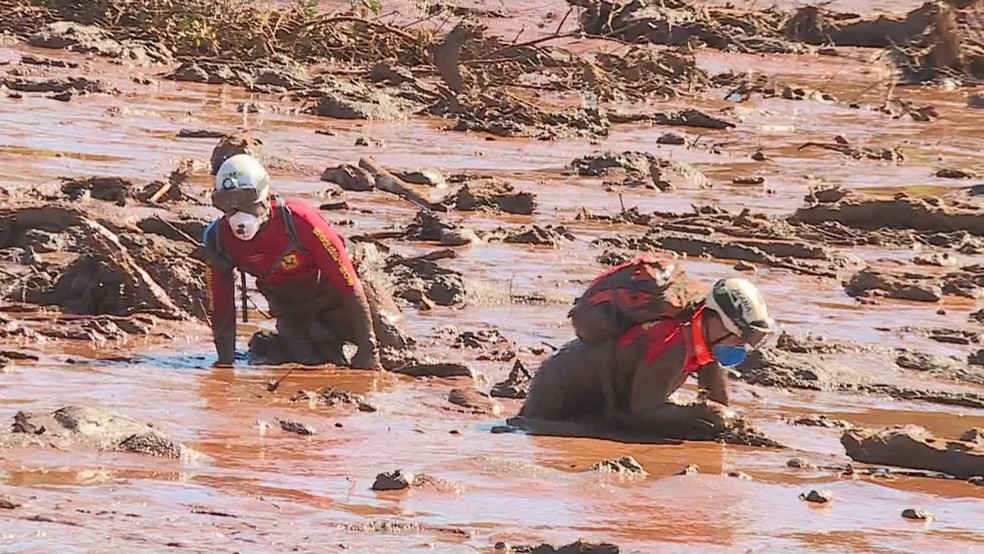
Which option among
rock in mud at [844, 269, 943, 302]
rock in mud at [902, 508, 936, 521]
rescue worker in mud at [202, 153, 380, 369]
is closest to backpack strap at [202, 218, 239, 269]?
rescue worker in mud at [202, 153, 380, 369]

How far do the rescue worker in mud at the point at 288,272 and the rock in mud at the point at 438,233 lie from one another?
114 inches

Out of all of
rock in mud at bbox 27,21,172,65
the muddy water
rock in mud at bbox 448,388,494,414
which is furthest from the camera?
rock in mud at bbox 27,21,172,65

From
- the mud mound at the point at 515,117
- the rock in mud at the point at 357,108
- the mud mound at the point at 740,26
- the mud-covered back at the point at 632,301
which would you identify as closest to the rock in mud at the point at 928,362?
the mud-covered back at the point at 632,301

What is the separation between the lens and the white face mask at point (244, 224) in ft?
28.0

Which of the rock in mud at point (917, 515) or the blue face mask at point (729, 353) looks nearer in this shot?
the rock in mud at point (917, 515)

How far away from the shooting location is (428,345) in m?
9.40

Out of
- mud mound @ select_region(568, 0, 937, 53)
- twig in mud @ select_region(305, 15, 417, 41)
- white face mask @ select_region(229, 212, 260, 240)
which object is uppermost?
mud mound @ select_region(568, 0, 937, 53)

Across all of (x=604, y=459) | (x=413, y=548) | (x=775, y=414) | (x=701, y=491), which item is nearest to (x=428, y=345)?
(x=775, y=414)

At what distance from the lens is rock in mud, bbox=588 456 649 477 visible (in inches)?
266

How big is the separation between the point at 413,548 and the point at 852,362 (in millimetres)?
4506

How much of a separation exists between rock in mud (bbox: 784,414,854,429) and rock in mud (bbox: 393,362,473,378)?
141 cm

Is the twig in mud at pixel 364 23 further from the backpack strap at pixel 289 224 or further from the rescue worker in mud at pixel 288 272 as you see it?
the backpack strap at pixel 289 224

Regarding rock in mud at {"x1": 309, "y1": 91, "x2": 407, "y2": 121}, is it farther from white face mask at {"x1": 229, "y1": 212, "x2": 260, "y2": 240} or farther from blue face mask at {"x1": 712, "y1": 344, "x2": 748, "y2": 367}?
blue face mask at {"x1": 712, "y1": 344, "x2": 748, "y2": 367}

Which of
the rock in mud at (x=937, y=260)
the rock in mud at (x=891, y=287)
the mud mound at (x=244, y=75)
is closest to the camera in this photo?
the rock in mud at (x=891, y=287)
